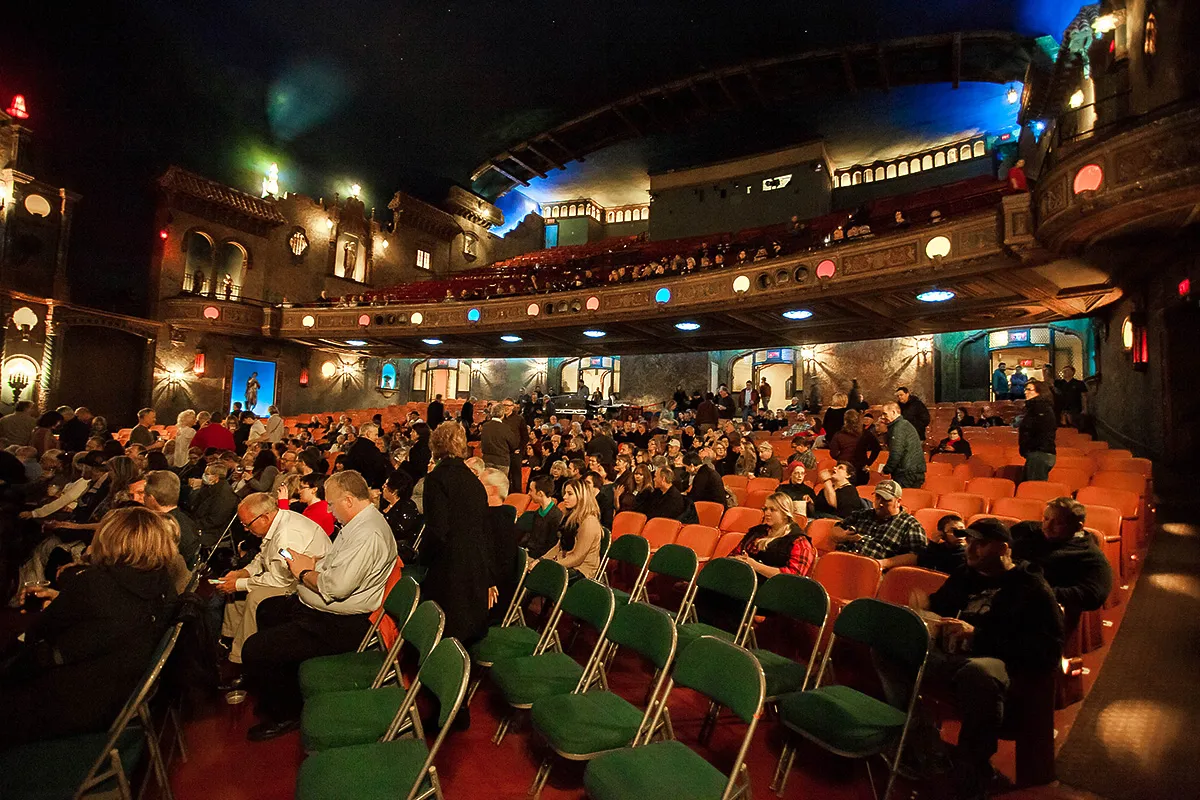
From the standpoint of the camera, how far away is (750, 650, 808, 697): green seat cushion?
8.50 feet

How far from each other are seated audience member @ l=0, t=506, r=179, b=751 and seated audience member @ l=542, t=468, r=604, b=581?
2.28m

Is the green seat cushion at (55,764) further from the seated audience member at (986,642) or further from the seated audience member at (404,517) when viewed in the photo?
the seated audience member at (986,642)

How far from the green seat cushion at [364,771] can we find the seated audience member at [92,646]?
2.88 ft

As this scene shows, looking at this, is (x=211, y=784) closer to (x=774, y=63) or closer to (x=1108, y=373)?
(x=1108, y=373)

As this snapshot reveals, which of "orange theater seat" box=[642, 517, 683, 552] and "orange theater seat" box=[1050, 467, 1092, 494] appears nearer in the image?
"orange theater seat" box=[642, 517, 683, 552]

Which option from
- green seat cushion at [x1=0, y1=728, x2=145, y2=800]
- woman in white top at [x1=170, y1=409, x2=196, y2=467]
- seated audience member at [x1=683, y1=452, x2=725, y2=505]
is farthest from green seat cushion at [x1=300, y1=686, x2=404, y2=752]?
woman in white top at [x1=170, y1=409, x2=196, y2=467]

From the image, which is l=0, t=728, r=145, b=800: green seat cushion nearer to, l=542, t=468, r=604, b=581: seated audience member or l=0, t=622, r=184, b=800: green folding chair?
l=0, t=622, r=184, b=800: green folding chair

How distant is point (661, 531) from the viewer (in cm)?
502

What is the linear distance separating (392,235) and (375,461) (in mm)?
20243

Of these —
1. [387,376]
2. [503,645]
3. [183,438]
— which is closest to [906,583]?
[503,645]

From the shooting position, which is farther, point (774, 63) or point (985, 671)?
point (774, 63)

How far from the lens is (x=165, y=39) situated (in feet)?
53.7

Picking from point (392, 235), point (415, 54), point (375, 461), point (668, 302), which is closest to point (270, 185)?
point (392, 235)

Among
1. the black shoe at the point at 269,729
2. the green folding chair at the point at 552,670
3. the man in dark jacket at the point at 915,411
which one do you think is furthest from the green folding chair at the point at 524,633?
the man in dark jacket at the point at 915,411
